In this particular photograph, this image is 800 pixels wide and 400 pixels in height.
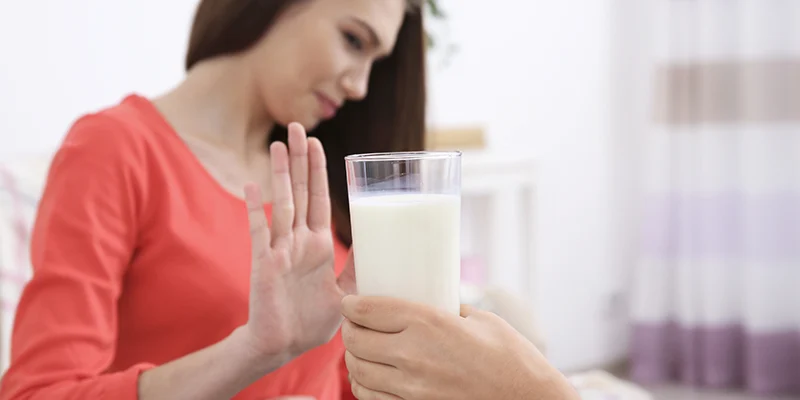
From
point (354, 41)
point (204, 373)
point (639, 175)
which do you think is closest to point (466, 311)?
point (204, 373)

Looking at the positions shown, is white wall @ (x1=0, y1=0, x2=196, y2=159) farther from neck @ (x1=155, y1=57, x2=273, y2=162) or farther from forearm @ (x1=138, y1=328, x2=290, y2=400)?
forearm @ (x1=138, y1=328, x2=290, y2=400)

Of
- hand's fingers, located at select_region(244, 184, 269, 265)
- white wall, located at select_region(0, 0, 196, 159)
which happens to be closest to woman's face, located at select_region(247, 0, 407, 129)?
hand's fingers, located at select_region(244, 184, 269, 265)

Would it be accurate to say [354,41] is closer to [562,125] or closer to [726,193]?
[562,125]

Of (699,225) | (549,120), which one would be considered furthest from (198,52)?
(699,225)

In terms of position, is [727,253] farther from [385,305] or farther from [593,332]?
[385,305]

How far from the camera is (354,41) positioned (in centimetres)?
132

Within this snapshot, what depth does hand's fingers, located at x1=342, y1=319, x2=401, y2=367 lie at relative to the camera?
0.74 metres

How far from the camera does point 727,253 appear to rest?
11.1ft

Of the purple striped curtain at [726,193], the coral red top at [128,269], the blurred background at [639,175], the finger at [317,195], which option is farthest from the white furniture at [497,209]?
the finger at [317,195]

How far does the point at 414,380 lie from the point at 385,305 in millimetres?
82

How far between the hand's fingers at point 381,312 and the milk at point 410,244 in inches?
1.0

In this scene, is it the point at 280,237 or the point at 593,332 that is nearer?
the point at 280,237

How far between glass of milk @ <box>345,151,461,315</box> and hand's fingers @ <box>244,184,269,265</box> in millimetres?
198

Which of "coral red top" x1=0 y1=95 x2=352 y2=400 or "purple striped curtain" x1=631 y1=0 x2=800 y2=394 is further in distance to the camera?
"purple striped curtain" x1=631 y1=0 x2=800 y2=394
